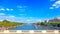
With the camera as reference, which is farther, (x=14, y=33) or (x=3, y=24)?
(x=3, y=24)

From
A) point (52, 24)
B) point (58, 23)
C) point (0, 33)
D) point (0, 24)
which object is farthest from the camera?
point (52, 24)

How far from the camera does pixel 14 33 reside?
457 inches

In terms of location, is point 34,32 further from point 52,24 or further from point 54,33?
point 52,24

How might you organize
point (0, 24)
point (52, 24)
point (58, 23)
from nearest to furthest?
point (0, 24)
point (58, 23)
point (52, 24)

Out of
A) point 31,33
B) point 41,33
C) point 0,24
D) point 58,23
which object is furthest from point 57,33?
point 58,23

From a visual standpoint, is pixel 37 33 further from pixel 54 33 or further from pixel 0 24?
pixel 0 24

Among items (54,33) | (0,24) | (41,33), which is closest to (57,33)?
(54,33)

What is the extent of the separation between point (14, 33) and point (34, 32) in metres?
1.60

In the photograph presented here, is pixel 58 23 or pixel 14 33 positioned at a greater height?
pixel 58 23

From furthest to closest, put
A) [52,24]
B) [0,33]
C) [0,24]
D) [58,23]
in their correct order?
1. [52,24]
2. [58,23]
3. [0,24]
4. [0,33]

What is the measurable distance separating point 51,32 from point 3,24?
583 inches

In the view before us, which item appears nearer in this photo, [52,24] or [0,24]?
[0,24]

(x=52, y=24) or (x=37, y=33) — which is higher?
(x=52, y=24)

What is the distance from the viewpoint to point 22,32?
11.8 metres
